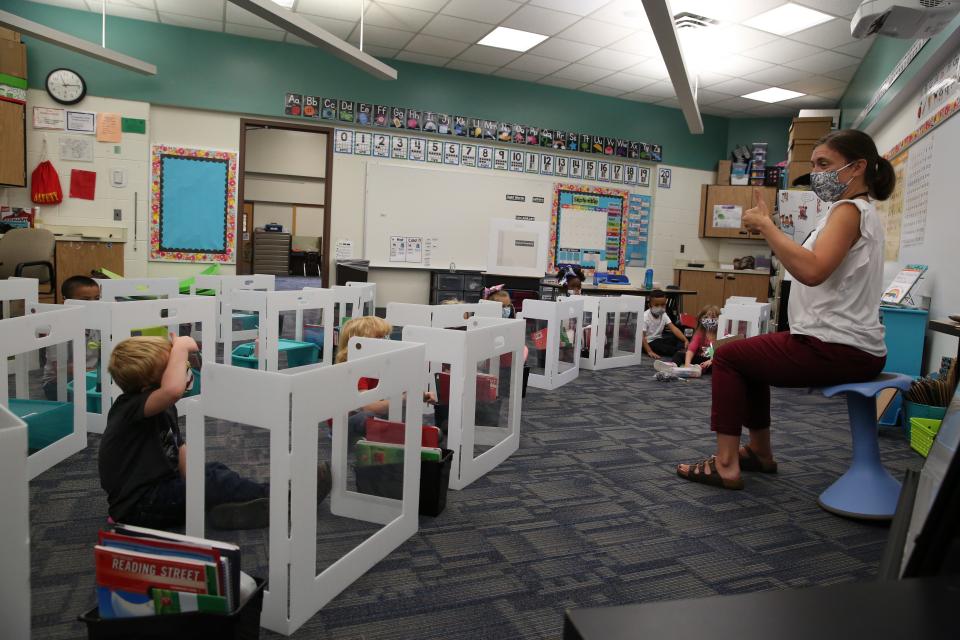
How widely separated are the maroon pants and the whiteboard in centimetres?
537

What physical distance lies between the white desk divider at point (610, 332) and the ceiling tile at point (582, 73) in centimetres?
321

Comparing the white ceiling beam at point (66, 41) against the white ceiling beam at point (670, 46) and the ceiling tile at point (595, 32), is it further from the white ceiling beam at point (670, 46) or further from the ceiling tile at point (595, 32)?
the white ceiling beam at point (670, 46)

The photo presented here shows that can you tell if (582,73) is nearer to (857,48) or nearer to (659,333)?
(857,48)

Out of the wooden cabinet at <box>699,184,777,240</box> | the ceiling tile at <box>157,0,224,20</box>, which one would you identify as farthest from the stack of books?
the wooden cabinet at <box>699,184,777,240</box>

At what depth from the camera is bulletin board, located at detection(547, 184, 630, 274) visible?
8133 mm

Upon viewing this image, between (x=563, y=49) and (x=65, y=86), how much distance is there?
4.78 m

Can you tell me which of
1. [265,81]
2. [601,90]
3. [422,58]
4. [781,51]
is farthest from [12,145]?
[781,51]

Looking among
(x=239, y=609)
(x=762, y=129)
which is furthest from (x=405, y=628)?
(x=762, y=129)

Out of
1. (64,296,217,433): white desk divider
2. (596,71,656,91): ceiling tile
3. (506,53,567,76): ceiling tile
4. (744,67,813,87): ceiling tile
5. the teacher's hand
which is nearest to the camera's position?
the teacher's hand

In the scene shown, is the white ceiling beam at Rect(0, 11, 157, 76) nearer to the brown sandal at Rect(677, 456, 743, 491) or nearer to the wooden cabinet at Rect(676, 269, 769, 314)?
the brown sandal at Rect(677, 456, 743, 491)

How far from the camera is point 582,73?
7.33m

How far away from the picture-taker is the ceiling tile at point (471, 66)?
7.22 metres

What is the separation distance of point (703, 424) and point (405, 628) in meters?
2.47

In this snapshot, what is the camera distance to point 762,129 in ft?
28.6
